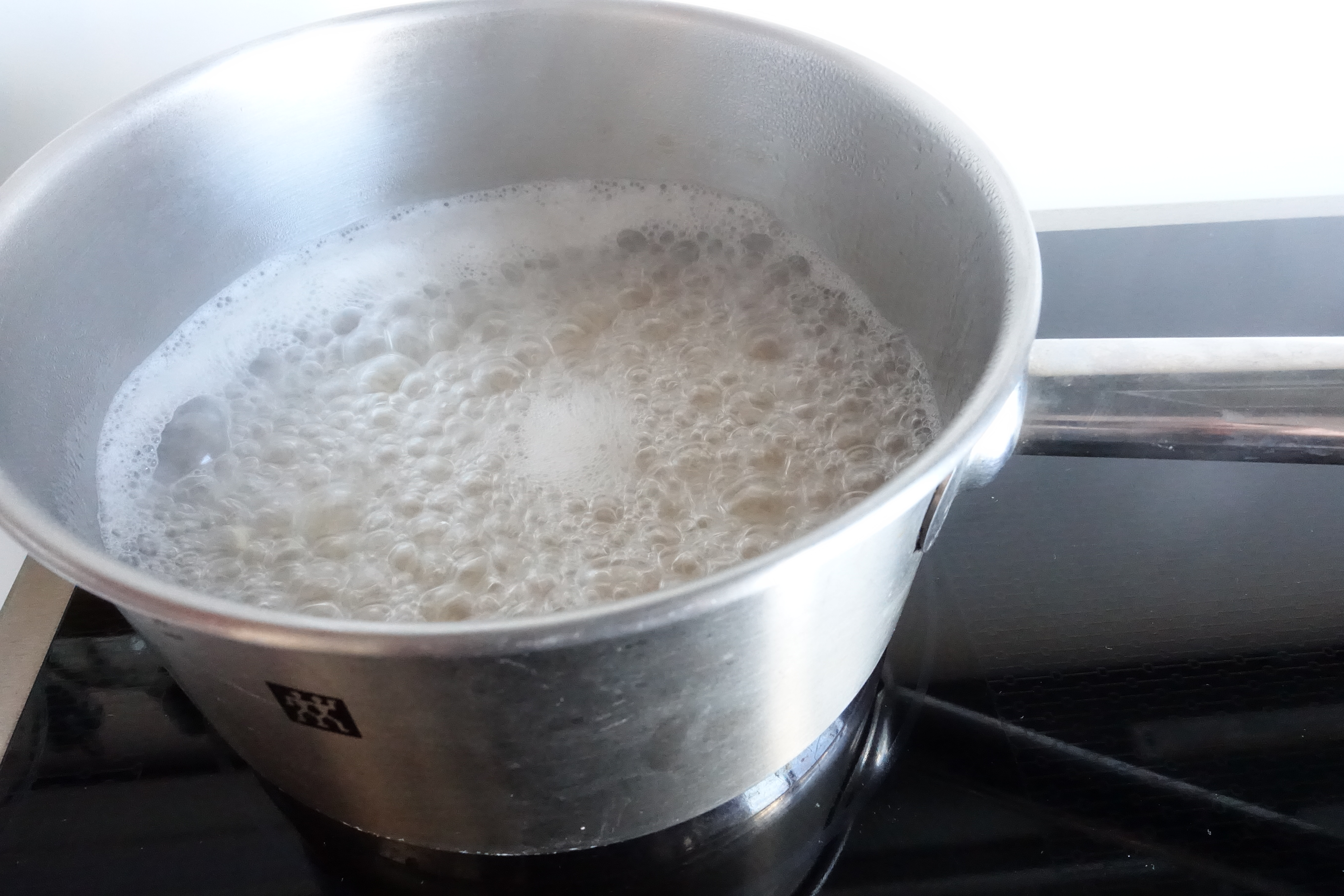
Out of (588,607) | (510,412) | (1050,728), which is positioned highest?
(588,607)

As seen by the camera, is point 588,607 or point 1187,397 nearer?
point 588,607

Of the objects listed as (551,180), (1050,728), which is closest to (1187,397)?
(1050,728)

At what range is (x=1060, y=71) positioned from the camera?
2.75ft

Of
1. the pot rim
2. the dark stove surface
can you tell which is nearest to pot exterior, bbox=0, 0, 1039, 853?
the pot rim

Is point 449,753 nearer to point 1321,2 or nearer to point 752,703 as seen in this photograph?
point 752,703

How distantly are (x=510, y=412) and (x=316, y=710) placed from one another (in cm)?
33

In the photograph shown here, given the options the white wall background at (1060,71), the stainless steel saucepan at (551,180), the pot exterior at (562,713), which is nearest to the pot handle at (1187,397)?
the stainless steel saucepan at (551,180)

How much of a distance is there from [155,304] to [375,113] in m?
0.21

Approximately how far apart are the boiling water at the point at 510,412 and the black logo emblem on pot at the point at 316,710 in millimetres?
154

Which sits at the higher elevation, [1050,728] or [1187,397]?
[1187,397]

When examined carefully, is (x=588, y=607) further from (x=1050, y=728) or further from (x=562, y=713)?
(x=1050, y=728)

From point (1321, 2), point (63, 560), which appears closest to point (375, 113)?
point (63, 560)

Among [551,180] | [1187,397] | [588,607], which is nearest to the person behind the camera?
[588,607]

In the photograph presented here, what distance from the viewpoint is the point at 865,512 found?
356 mm
